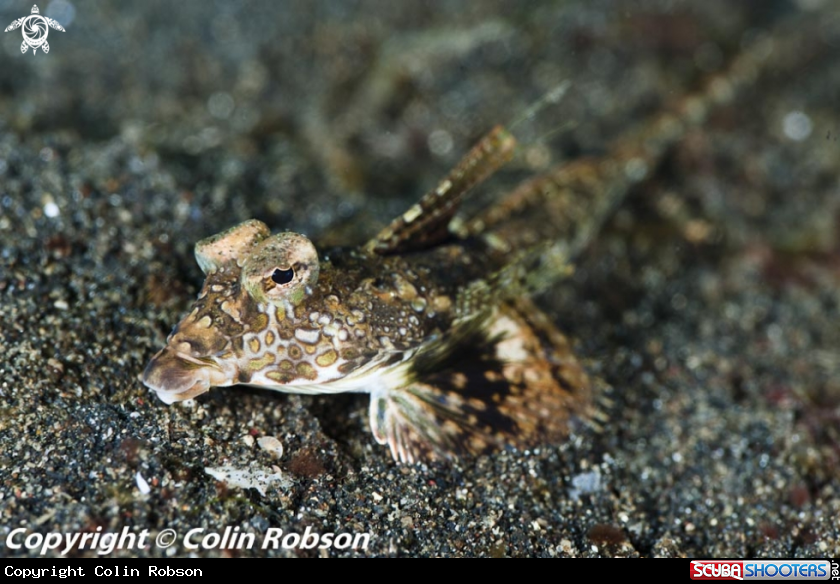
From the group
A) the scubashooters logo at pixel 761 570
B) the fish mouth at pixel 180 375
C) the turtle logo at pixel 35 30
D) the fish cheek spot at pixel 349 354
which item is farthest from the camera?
the turtle logo at pixel 35 30

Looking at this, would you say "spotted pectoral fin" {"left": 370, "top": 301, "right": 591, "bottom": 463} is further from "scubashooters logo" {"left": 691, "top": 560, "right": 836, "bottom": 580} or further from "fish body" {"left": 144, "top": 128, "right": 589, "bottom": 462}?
"scubashooters logo" {"left": 691, "top": 560, "right": 836, "bottom": 580}

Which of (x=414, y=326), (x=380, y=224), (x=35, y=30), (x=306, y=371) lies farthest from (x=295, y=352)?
(x=35, y=30)

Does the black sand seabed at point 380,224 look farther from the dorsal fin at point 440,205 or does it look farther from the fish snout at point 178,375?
the dorsal fin at point 440,205

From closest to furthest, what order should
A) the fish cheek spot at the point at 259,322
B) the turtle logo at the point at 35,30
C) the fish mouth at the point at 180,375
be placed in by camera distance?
the fish mouth at the point at 180,375 → the fish cheek spot at the point at 259,322 → the turtle logo at the point at 35,30

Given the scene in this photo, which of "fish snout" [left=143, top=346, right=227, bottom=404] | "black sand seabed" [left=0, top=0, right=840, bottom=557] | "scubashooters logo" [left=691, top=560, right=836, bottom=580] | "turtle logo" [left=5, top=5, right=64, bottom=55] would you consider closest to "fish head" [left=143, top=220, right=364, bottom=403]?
"fish snout" [left=143, top=346, right=227, bottom=404]

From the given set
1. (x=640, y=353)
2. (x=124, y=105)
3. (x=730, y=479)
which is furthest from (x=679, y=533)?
(x=124, y=105)

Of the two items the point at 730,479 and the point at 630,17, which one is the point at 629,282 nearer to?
the point at 730,479

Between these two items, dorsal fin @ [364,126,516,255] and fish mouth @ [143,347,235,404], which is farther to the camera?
dorsal fin @ [364,126,516,255]

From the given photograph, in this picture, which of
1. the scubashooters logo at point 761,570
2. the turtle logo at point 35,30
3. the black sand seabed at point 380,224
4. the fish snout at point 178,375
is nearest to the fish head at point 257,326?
the fish snout at point 178,375
